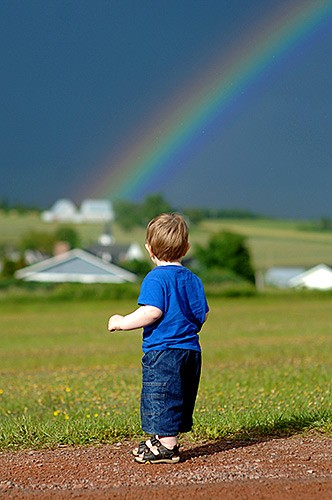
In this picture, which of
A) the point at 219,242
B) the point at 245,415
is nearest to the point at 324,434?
the point at 245,415

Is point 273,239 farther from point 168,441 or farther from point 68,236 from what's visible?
point 168,441

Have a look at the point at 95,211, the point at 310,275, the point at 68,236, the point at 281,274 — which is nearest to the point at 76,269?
the point at 281,274

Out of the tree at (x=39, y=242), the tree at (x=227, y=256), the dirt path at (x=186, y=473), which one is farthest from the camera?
the tree at (x=39, y=242)

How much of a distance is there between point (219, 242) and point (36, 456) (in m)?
88.0

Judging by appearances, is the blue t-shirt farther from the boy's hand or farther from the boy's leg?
the boy's leg

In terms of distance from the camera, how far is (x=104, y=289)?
50.7 meters

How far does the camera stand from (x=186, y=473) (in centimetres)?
518

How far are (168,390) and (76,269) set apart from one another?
88.4 m

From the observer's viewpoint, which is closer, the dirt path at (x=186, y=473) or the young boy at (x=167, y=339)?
the dirt path at (x=186, y=473)

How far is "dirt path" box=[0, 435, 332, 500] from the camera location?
4.76 m

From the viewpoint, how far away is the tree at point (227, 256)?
305 feet

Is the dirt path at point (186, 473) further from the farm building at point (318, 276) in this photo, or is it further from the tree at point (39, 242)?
the tree at point (39, 242)

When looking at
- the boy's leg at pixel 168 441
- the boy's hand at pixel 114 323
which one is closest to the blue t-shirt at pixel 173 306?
the boy's hand at pixel 114 323

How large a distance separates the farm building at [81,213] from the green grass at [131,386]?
120064 mm
